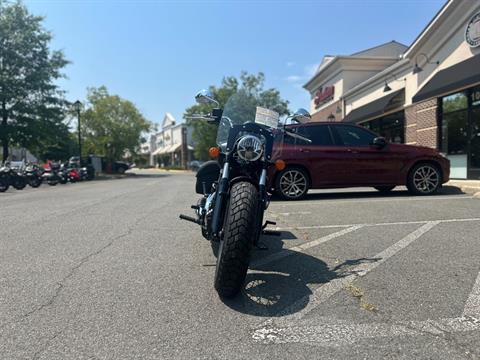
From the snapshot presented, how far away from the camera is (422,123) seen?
15.3 m

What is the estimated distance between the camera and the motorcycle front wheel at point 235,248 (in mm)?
2982

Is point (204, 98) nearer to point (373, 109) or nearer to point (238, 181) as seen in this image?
point (238, 181)

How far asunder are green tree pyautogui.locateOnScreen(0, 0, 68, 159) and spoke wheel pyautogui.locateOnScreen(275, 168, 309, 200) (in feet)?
87.7

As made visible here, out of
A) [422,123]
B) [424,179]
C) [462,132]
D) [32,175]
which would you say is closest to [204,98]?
[424,179]

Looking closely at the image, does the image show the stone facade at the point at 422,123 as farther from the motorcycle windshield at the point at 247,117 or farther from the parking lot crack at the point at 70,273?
the parking lot crack at the point at 70,273

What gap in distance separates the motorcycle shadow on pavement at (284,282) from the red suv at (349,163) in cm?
452

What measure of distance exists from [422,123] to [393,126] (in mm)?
3086

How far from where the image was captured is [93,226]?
6512mm

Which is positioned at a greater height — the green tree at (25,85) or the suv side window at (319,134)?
the green tree at (25,85)

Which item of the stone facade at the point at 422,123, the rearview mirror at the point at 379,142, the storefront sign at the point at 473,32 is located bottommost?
the rearview mirror at the point at 379,142

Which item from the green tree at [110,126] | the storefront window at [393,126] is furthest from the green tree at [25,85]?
the storefront window at [393,126]

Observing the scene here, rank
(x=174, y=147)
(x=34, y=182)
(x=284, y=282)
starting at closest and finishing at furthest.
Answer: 1. (x=284, y=282)
2. (x=34, y=182)
3. (x=174, y=147)

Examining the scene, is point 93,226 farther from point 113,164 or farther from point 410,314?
point 113,164

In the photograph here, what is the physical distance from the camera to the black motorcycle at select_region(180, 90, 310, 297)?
3014 mm
